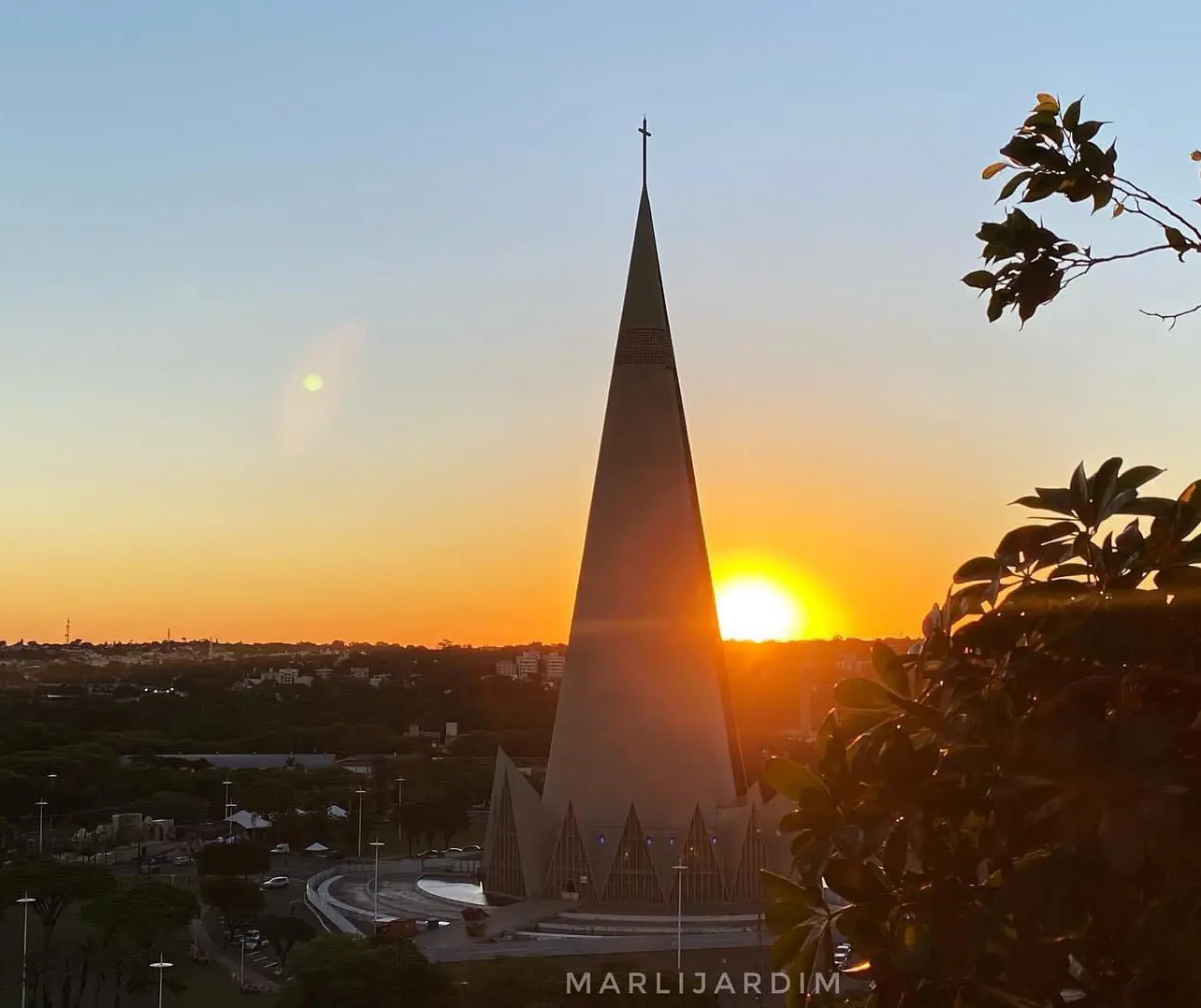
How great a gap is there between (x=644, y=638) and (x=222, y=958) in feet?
31.2

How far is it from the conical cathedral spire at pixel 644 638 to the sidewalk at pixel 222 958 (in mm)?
5987

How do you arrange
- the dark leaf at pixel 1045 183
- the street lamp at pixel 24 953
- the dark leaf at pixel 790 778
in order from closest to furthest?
the dark leaf at pixel 790 778, the dark leaf at pixel 1045 183, the street lamp at pixel 24 953

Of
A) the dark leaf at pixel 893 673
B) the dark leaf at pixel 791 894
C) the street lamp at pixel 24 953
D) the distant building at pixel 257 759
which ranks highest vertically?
the dark leaf at pixel 893 673

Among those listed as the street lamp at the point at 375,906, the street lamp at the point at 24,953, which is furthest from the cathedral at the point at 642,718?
the street lamp at the point at 24,953

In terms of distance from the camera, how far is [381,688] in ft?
277

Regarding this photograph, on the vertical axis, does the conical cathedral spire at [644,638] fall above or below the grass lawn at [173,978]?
above

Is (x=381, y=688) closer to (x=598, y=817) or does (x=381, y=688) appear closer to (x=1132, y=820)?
(x=598, y=817)

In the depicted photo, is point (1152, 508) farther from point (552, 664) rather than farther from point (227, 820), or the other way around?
point (552, 664)

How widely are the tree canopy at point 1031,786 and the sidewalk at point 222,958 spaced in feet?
68.0

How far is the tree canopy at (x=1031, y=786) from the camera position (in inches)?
98.9

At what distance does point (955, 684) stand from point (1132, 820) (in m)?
0.64

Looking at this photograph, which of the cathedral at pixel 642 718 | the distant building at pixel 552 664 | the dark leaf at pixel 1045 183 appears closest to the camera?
the dark leaf at pixel 1045 183

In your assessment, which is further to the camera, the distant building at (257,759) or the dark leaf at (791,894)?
the distant building at (257,759)

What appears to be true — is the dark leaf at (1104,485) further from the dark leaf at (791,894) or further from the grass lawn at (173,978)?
the grass lawn at (173,978)
